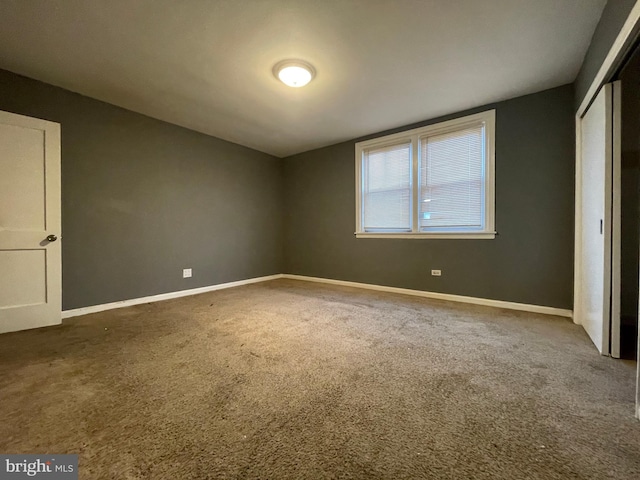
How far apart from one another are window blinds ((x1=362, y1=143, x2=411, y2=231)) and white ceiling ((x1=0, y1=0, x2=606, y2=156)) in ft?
2.55

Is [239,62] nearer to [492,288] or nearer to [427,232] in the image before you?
[427,232]

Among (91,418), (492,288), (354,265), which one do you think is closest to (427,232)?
(492,288)

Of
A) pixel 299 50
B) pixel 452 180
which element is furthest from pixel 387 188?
pixel 299 50

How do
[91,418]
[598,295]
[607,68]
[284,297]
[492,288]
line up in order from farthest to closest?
[284,297], [492,288], [598,295], [607,68], [91,418]

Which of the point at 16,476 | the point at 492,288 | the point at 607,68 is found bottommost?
the point at 16,476

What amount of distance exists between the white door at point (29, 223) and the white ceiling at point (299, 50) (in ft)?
2.25

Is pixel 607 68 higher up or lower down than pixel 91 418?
higher up

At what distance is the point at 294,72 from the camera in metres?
2.44

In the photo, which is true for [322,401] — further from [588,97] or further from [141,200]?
[141,200]

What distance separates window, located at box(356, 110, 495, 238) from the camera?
3232 mm

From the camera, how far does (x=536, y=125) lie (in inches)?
113

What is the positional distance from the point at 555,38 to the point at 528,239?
1932 millimetres

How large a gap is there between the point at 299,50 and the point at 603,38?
7.47 feet

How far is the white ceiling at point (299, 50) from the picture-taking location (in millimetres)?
1821
